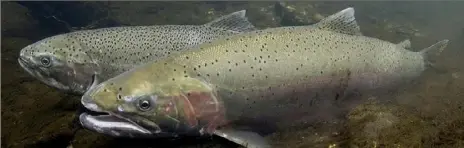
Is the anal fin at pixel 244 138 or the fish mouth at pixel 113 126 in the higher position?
the fish mouth at pixel 113 126

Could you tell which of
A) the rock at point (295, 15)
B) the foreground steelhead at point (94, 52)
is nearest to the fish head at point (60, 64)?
the foreground steelhead at point (94, 52)

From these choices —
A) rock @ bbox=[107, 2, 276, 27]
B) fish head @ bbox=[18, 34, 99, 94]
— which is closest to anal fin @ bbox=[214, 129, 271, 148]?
fish head @ bbox=[18, 34, 99, 94]

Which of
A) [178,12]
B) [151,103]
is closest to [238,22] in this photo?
[151,103]

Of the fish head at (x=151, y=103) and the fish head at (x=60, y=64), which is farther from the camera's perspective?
the fish head at (x=60, y=64)

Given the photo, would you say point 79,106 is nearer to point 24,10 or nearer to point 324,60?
point 324,60

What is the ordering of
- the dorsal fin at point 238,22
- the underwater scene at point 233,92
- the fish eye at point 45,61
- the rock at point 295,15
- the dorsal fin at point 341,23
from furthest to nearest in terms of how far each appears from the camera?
the rock at point 295,15 → the dorsal fin at point 238,22 → the fish eye at point 45,61 → the dorsal fin at point 341,23 → the underwater scene at point 233,92

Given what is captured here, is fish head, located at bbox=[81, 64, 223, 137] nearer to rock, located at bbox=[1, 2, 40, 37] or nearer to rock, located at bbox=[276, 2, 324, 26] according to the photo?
rock, located at bbox=[276, 2, 324, 26]

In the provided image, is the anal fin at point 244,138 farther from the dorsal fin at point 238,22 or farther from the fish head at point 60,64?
the fish head at point 60,64
